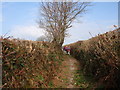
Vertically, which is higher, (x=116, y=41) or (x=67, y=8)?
(x=67, y=8)

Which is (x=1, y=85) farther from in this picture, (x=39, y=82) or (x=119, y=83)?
(x=119, y=83)

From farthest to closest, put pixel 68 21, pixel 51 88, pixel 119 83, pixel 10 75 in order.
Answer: pixel 68 21 < pixel 51 88 < pixel 119 83 < pixel 10 75

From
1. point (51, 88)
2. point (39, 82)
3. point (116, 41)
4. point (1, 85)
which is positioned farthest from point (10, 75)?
point (116, 41)

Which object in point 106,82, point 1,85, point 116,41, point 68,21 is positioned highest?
point 68,21

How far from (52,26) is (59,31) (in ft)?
5.26

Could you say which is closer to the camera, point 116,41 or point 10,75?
point 10,75

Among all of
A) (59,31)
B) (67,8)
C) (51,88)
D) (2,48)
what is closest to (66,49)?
(59,31)

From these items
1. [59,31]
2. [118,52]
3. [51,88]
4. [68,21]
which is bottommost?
[51,88]

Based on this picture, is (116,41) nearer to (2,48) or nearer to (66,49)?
(2,48)

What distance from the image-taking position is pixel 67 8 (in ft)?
71.6

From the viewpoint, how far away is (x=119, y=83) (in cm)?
430

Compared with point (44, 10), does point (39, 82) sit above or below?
below

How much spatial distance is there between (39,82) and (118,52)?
3153 millimetres

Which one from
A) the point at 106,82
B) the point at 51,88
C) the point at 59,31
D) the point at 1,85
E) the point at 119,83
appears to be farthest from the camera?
the point at 59,31
